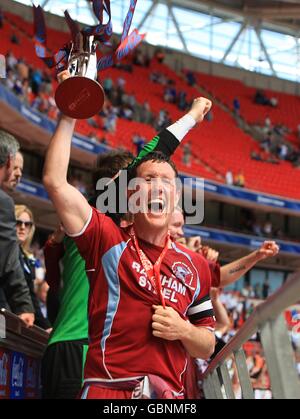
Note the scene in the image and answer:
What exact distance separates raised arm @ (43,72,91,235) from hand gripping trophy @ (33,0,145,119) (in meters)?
0.05

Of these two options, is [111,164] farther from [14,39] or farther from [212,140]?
[212,140]

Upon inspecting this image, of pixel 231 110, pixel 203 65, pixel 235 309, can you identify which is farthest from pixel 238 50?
pixel 235 309

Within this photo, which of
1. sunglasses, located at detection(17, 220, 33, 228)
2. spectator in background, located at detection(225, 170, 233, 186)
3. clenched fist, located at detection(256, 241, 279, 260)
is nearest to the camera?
clenched fist, located at detection(256, 241, 279, 260)

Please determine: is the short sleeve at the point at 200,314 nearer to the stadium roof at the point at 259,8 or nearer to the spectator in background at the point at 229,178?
the spectator in background at the point at 229,178

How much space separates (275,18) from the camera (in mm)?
25359

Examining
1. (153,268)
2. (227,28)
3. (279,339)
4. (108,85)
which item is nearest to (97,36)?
(153,268)

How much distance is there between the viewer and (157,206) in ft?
6.23

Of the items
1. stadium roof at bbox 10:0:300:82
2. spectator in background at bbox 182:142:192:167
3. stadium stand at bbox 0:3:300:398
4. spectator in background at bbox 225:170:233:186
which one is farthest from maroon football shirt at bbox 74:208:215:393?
stadium roof at bbox 10:0:300:82

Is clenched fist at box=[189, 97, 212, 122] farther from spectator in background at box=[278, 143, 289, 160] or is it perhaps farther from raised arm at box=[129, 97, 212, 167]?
spectator in background at box=[278, 143, 289, 160]

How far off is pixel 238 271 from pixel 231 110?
2353cm

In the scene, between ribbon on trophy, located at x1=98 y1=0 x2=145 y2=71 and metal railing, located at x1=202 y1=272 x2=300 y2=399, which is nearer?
metal railing, located at x1=202 y1=272 x2=300 y2=399

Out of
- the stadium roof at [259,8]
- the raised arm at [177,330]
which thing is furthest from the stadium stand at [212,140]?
the raised arm at [177,330]

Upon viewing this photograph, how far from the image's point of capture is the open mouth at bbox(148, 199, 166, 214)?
6.20 feet
